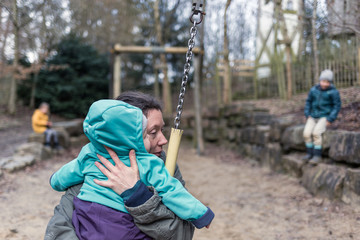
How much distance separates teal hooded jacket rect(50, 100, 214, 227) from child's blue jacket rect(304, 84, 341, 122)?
3678 mm

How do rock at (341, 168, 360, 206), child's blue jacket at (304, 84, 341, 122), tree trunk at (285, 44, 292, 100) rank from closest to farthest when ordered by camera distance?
1. rock at (341, 168, 360, 206)
2. child's blue jacket at (304, 84, 341, 122)
3. tree trunk at (285, 44, 292, 100)

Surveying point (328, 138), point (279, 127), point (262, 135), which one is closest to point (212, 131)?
point (262, 135)

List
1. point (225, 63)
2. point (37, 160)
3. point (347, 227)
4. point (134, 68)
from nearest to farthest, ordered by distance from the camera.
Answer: point (347, 227), point (37, 160), point (225, 63), point (134, 68)

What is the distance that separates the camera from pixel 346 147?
379cm

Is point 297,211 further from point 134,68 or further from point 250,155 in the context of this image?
point 134,68

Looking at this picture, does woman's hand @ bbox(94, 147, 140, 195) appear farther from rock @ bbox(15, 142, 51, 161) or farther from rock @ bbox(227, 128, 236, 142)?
rock @ bbox(227, 128, 236, 142)

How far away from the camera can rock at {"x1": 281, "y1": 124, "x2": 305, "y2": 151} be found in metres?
5.01

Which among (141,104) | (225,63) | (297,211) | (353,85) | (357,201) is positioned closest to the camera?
(141,104)

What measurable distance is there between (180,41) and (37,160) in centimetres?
840

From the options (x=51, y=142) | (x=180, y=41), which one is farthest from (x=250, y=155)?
(x=180, y=41)

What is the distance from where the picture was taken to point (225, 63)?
30.3 feet

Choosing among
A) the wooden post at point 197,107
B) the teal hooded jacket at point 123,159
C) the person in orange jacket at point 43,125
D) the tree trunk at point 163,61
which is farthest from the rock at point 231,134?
the teal hooded jacket at point 123,159

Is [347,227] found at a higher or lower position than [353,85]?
lower

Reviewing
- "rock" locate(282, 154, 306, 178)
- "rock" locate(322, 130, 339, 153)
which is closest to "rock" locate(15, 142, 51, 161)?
"rock" locate(282, 154, 306, 178)
